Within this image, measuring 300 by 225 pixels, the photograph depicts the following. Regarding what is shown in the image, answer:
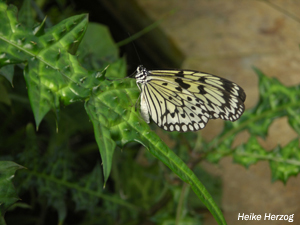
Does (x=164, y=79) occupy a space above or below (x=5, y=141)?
above

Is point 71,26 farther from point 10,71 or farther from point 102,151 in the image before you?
point 102,151

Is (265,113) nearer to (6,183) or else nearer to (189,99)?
(189,99)

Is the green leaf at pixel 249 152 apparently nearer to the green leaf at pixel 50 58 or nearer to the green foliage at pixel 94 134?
the green foliage at pixel 94 134

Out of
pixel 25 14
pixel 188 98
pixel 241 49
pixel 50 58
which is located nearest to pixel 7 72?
pixel 50 58

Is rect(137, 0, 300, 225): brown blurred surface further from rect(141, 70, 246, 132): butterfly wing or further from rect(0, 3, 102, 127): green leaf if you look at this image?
rect(0, 3, 102, 127): green leaf

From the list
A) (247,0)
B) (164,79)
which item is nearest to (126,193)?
(164,79)

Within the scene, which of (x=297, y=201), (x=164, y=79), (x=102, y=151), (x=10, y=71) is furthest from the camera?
(x=297, y=201)
